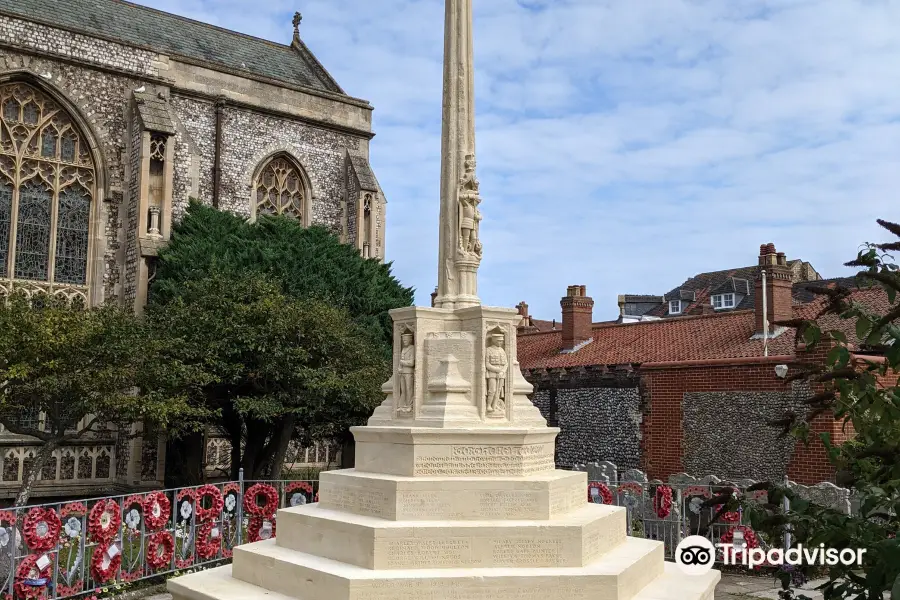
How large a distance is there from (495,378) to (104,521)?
5.49 m

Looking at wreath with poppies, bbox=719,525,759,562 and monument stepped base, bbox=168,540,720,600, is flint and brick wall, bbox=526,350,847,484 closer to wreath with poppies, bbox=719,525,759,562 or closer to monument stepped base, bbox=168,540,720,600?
wreath with poppies, bbox=719,525,759,562

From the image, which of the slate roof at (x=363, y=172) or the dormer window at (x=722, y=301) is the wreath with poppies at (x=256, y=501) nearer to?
the slate roof at (x=363, y=172)

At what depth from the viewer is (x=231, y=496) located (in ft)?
39.7

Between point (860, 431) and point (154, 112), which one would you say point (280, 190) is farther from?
point (860, 431)

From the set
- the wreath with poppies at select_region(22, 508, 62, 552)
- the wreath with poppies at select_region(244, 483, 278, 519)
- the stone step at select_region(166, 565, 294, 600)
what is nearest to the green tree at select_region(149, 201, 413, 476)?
the wreath with poppies at select_region(244, 483, 278, 519)

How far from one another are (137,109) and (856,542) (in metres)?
20.3

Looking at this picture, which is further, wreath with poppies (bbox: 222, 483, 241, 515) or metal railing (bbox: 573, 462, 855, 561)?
metal railing (bbox: 573, 462, 855, 561)

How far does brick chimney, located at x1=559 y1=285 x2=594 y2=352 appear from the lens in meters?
26.4

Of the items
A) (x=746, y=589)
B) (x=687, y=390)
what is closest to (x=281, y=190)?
(x=687, y=390)

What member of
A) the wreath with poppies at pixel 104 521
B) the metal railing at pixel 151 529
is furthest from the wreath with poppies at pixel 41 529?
the wreath with poppies at pixel 104 521

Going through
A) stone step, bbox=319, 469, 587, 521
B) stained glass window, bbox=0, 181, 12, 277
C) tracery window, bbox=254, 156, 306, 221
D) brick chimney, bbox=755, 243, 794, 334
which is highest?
tracery window, bbox=254, 156, 306, 221

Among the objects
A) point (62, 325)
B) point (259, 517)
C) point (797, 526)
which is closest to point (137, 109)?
point (62, 325)

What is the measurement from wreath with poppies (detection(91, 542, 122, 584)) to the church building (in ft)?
30.0

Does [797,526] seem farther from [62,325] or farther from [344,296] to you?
[344,296]
